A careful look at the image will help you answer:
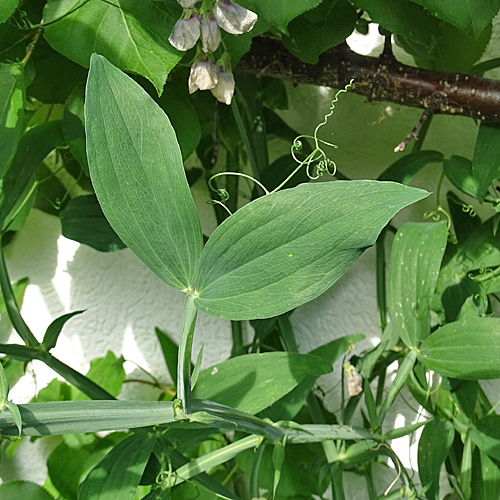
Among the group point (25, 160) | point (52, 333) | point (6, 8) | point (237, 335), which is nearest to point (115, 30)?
point (6, 8)

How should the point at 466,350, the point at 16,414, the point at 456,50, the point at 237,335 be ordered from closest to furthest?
1. the point at 16,414
2. the point at 466,350
3. the point at 456,50
4. the point at 237,335

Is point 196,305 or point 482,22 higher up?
point 482,22

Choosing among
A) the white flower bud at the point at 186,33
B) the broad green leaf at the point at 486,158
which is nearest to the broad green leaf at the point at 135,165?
the white flower bud at the point at 186,33

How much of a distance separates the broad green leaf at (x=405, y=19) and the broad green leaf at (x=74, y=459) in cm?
59

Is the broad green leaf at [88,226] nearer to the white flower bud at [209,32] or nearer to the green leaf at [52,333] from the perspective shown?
the green leaf at [52,333]

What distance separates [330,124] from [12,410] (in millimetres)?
556

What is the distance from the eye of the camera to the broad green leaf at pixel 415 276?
22.3 inches

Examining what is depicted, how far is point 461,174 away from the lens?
0.60 metres

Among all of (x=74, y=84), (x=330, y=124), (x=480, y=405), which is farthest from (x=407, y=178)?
(x=74, y=84)

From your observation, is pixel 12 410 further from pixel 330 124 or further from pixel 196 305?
pixel 330 124

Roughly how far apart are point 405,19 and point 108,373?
59 centimetres

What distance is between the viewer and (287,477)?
2.14 feet

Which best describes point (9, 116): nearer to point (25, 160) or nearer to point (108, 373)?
point (25, 160)

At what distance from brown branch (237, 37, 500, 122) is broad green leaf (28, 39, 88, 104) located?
183mm
